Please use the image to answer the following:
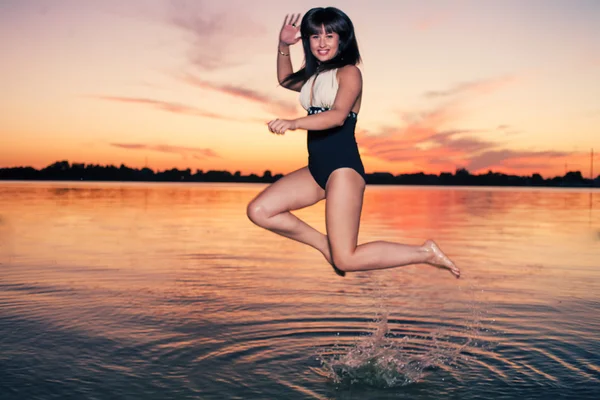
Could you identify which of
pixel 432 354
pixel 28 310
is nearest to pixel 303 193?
pixel 432 354

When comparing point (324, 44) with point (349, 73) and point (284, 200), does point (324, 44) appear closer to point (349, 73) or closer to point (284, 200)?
point (349, 73)

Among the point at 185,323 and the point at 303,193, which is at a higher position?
the point at 303,193

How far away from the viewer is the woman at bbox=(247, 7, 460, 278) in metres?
4.88

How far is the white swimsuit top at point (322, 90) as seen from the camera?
4.89 meters

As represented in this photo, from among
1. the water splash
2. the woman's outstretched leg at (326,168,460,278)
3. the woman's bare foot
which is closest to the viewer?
the woman's outstretched leg at (326,168,460,278)

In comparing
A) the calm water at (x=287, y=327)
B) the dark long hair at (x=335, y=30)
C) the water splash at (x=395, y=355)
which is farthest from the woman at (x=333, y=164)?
the calm water at (x=287, y=327)

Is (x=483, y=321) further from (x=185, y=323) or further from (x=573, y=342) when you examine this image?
(x=185, y=323)

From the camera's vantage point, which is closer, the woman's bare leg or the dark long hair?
the dark long hair

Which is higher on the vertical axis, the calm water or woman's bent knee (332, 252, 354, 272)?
woman's bent knee (332, 252, 354, 272)

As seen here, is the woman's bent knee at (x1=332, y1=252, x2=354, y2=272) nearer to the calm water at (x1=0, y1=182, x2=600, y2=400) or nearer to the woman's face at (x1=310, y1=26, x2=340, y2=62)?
the calm water at (x1=0, y1=182, x2=600, y2=400)

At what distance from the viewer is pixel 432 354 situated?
18.5 ft

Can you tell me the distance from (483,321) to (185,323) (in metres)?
2.78

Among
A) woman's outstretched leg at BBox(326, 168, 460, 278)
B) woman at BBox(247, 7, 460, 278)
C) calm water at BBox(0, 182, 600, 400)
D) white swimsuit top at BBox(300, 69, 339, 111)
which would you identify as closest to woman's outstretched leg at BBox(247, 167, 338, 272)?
woman at BBox(247, 7, 460, 278)

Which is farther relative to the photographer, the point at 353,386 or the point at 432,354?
the point at 432,354
